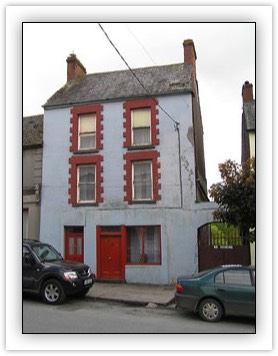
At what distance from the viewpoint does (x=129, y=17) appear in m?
7.35

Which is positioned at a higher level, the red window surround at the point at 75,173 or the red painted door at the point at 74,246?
the red window surround at the point at 75,173

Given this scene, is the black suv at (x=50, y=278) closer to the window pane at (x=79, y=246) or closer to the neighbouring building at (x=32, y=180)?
the window pane at (x=79, y=246)

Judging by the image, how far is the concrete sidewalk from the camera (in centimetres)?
1261

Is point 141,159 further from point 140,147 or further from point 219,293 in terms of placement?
point 219,293

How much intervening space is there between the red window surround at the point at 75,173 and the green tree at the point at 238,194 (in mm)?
5913

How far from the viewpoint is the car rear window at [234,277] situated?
32.1 ft

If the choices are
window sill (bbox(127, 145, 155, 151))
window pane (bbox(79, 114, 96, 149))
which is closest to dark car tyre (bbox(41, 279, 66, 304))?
window sill (bbox(127, 145, 155, 151))

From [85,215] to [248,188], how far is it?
25.1ft

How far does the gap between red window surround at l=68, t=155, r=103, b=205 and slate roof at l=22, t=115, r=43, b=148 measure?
6.54 feet

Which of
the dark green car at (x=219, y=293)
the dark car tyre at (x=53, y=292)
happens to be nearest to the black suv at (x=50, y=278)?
the dark car tyre at (x=53, y=292)

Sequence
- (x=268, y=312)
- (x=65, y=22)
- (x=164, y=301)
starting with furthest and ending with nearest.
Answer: (x=164, y=301), (x=65, y=22), (x=268, y=312)

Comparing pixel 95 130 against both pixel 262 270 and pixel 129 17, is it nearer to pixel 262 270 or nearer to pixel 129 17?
pixel 129 17

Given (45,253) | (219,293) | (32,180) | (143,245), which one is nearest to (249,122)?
(143,245)

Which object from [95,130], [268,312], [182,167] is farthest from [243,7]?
[95,130]
